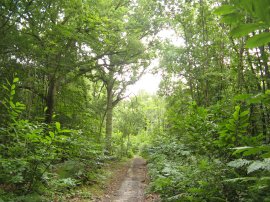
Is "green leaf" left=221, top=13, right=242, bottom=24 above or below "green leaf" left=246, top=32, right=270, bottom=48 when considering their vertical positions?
above

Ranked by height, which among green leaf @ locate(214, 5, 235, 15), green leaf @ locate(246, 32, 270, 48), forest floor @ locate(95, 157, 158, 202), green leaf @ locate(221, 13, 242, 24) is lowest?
forest floor @ locate(95, 157, 158, 202)

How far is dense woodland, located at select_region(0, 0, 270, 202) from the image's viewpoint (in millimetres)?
4145

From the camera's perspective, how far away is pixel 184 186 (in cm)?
545

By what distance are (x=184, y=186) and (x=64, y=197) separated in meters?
3.86

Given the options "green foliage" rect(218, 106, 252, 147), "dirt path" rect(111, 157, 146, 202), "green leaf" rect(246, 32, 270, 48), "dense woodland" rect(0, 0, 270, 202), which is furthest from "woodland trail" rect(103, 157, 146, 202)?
"green leaf" rect(246, 32, 270, 48)

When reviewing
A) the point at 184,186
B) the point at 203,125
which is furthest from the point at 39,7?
the point at 184,186

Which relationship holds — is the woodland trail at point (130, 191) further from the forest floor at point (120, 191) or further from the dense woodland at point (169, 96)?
the dense woodland at point (169, 96)

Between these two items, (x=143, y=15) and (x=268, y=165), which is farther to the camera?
(x=143, y=15)

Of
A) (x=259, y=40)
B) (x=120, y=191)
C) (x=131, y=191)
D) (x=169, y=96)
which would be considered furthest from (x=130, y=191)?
(x=259, y=40)

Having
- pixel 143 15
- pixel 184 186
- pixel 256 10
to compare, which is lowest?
pixel 184 186

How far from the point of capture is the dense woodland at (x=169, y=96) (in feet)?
13.6

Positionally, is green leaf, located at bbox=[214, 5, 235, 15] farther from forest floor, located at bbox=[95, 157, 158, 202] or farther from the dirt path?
the dirt path

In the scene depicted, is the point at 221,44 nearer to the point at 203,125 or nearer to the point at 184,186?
the point at 203,125

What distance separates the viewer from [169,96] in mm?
16500
